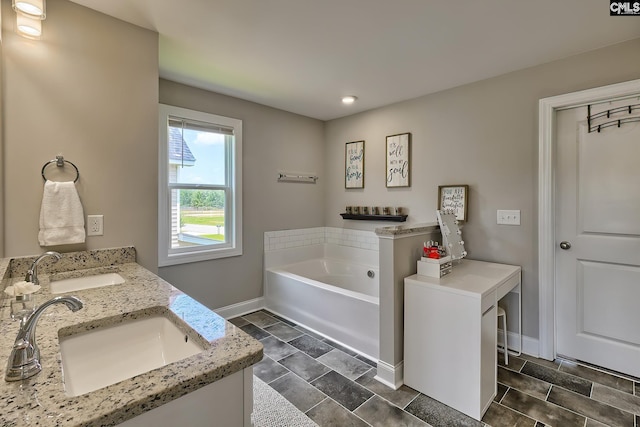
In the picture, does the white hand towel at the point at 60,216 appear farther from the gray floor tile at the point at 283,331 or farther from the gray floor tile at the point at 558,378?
the gray floor tile at the point at 558,378

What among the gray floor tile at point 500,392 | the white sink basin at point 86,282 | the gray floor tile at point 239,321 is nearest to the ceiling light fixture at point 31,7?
the white sink basin at point 86,282

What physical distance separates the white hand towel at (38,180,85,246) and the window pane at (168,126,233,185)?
121cm

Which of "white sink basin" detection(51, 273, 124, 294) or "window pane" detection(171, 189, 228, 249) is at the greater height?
"window pane" detection(171, 189, 228, 249)

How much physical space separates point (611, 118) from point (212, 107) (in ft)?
11.2

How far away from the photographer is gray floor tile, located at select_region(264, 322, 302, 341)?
2.91 meters

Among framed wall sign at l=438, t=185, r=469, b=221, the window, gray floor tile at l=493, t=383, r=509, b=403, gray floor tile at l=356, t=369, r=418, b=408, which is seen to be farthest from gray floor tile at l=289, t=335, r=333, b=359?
framed wall sign at l=438, t=185, r=469, b=221

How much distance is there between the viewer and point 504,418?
5.98 ft

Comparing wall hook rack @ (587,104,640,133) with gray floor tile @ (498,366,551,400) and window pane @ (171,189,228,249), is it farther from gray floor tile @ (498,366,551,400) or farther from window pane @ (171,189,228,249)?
window pane @ (171,189,228,249)

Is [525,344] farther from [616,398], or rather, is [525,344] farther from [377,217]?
[377,217]

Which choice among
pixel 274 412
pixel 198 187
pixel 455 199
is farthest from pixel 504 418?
pixel 198 187

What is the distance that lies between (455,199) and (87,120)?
9.70 feet

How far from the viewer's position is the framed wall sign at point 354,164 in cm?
380

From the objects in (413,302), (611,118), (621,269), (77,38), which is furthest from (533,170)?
(77,38)

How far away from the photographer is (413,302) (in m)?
2.10
